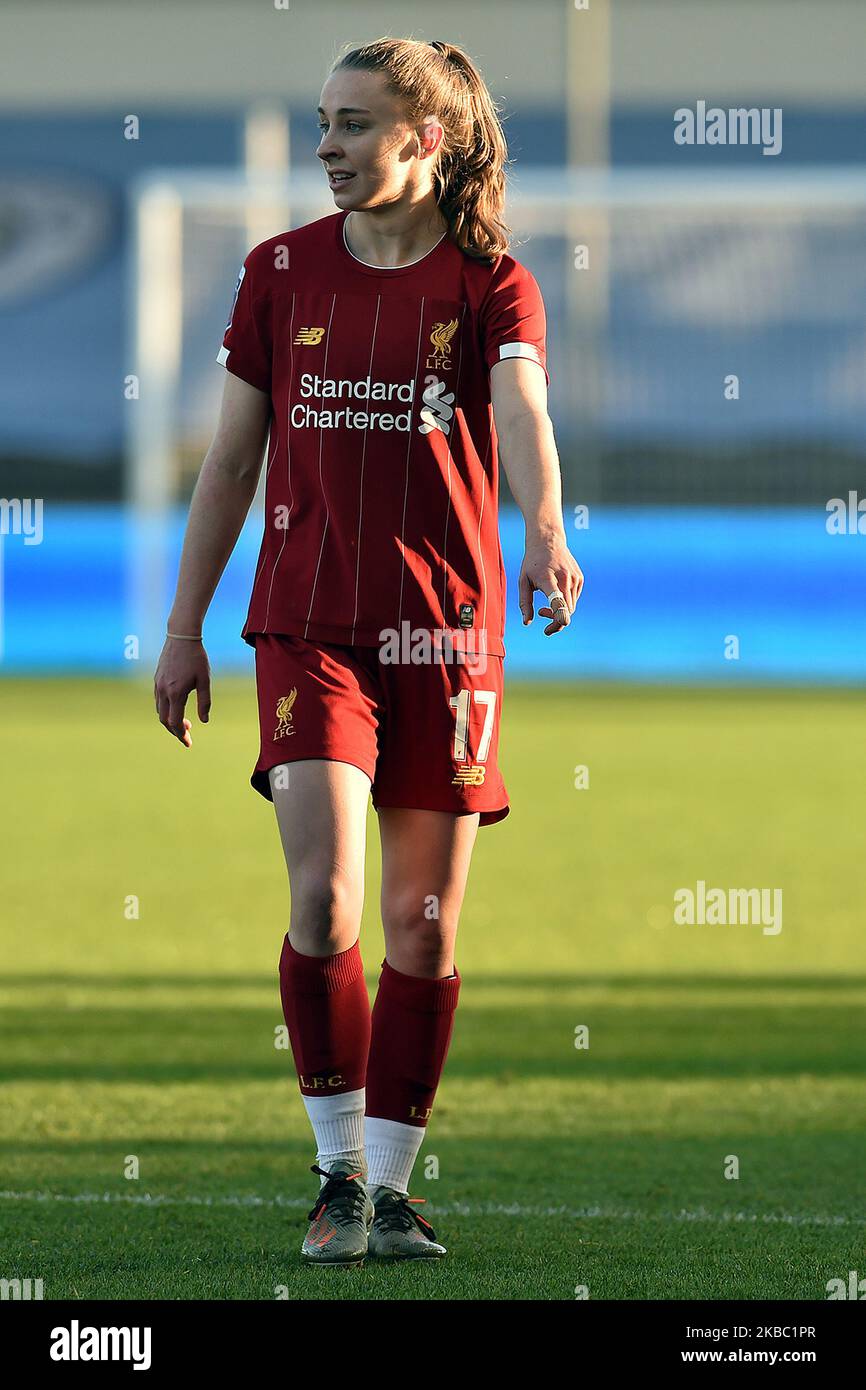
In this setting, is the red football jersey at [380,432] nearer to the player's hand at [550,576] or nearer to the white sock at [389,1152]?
the player's hand at [550,576]

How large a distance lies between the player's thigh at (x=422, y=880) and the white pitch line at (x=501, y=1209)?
25.7 inches

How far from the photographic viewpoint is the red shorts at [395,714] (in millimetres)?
3590

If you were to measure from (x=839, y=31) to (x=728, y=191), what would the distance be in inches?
623

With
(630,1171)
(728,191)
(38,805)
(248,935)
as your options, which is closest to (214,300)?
(728,191)

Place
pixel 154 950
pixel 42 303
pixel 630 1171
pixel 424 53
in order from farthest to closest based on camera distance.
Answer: pixel 42 303 < pixel 154 950 < pixel 630 1171 < pixel 424 53

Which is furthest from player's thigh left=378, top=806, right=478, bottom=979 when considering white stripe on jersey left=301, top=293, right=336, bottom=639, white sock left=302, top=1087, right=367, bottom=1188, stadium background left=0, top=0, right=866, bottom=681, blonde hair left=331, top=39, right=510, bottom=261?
stadium background left=0, top=0, right=866, bottom=681

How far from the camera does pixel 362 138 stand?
357 cm

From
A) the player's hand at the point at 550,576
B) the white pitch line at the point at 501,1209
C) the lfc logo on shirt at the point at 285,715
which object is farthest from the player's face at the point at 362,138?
the white pitch line at the point at 501,1209

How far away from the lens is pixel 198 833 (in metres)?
11.7

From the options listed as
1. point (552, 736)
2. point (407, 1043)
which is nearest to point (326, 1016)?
point (407, 1043)

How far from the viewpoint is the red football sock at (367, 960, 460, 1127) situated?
12.4ft

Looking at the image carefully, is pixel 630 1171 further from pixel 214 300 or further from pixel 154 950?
pixel 214 300

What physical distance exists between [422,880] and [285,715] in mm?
394

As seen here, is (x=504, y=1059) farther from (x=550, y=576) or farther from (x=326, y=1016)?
(x=550, y=576)
